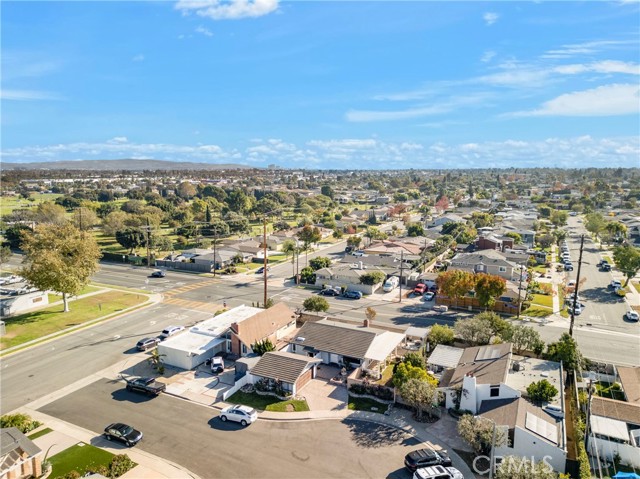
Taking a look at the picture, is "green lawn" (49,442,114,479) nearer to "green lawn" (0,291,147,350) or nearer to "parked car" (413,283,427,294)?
"green lawn" (0,291,147,350)

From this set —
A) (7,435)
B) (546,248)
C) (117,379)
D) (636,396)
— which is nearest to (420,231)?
(546,248)

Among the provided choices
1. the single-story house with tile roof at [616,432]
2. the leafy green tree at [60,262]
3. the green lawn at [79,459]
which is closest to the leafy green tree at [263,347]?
the green lawn at [79,459]

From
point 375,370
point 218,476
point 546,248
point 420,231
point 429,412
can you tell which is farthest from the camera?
point 420,231

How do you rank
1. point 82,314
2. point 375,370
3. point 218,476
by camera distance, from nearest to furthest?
point 218,476
point 375,370
point 82,314

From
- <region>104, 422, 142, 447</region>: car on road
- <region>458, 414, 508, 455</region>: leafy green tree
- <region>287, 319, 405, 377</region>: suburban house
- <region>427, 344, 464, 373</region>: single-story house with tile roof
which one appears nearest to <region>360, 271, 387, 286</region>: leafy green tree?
<region>287, 319, 405, 377</region>: suburban house

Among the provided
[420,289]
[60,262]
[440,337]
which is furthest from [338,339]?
[60,262]

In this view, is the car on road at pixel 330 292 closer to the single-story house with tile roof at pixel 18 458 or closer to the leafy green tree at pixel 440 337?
→ the leafy green tree at pixel 440 337

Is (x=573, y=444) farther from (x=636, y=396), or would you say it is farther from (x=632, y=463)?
(x=636, y=396)
